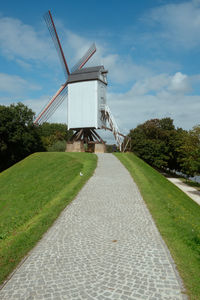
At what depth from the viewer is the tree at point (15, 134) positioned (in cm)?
4125

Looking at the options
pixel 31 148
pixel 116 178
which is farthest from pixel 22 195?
pixel 31 148

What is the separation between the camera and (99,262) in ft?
21.9

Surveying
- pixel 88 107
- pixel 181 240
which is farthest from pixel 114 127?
pixel 181 240

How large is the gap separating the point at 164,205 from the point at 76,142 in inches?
1047

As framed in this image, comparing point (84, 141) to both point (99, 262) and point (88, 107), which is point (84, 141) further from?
point (99, 262)

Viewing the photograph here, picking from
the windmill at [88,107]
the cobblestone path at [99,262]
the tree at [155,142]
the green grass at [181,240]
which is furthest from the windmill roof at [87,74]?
the cobblestone path at [99,262]

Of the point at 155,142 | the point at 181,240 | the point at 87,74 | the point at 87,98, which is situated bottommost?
the point at 181,240

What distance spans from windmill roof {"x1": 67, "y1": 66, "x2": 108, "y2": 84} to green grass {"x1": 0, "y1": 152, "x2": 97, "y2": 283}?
14456 millimetres

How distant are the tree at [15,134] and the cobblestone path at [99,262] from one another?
33602 millimetres

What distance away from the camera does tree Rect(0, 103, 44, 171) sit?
135 ft

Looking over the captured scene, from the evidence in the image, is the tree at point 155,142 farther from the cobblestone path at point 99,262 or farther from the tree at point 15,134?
the cobblestone path at point 99,262

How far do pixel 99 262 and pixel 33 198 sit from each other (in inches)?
457

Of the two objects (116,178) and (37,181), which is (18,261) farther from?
(37,181)

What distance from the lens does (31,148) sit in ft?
147
